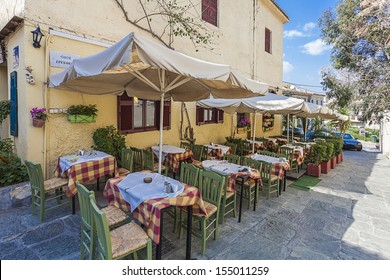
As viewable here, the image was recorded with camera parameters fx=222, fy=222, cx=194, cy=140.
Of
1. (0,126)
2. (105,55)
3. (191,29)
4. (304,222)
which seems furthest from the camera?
(191,29)

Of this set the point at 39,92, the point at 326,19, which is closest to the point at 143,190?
the point at 39,92

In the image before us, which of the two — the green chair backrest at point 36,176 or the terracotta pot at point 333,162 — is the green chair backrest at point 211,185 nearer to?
the green chair backrest at point 36,176

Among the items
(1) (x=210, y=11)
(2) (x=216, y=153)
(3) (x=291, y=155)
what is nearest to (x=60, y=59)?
(2) (x=216, y=153)

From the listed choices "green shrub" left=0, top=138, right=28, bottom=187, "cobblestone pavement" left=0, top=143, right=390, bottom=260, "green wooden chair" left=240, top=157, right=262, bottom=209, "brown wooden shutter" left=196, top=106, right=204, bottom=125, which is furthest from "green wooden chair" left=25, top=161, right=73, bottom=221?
"brown wooden shutter" left=196, top=106, right=204, bottom=125

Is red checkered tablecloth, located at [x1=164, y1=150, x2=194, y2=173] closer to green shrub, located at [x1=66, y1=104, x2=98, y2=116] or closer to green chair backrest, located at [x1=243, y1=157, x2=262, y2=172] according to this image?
green chair backrest, located at [x1=243, y1=157, x2=262, y2=172]

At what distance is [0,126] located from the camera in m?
6.29

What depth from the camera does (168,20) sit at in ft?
23.2

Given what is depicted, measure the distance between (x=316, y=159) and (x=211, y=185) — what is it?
5447 mm

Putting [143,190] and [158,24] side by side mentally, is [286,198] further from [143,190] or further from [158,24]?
[158,24]

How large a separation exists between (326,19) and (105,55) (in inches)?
650

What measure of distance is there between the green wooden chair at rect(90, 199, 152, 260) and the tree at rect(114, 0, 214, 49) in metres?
5.52

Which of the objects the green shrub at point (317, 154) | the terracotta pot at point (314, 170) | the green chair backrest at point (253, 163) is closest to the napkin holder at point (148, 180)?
the green chair backrest at point (253, 163)

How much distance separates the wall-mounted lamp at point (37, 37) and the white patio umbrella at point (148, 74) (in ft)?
2.37

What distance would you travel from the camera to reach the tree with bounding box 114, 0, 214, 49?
6183mm
